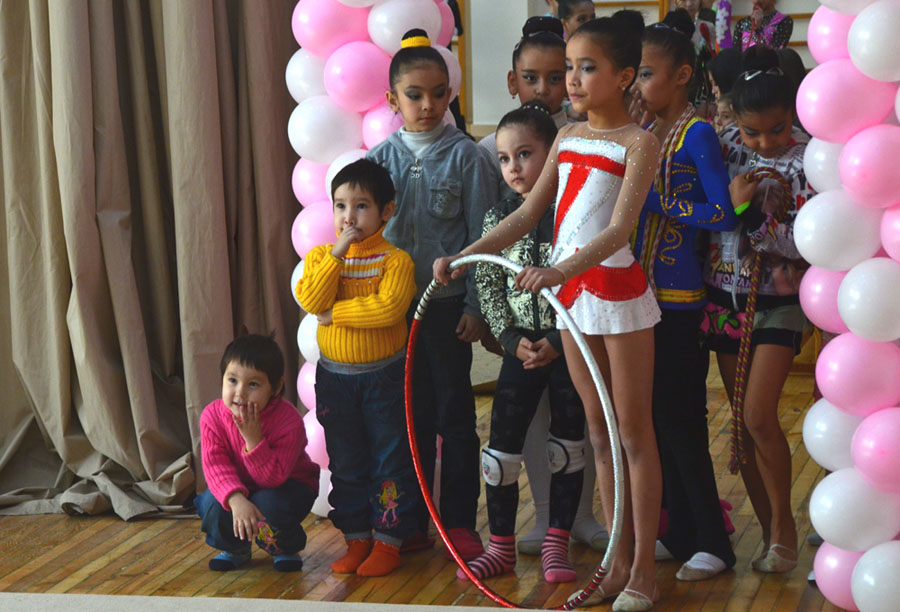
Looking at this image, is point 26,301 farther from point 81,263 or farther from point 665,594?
point 665,594

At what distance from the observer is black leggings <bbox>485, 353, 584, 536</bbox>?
289 centimetres

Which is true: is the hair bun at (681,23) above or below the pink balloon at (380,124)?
above

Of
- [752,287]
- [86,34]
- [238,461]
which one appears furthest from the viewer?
[86,34]

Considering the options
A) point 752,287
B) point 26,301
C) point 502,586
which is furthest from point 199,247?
point 752,287

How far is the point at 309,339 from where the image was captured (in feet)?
10.7

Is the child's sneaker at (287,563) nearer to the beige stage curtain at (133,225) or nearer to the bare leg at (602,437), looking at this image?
the beige stage curtain at (133,225)

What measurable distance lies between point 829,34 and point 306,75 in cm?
148

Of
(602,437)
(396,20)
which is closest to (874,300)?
(602,437)

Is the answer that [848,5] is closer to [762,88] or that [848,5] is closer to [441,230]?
[762,88]

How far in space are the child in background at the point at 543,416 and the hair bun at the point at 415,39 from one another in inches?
12.1

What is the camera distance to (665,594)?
2736 mm

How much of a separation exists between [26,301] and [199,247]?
0.61m

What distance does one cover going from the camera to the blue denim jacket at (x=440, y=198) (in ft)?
9.70

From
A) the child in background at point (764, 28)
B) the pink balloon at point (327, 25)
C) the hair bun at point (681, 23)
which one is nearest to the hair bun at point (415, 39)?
→ the pink balloon at point (327, 25)
